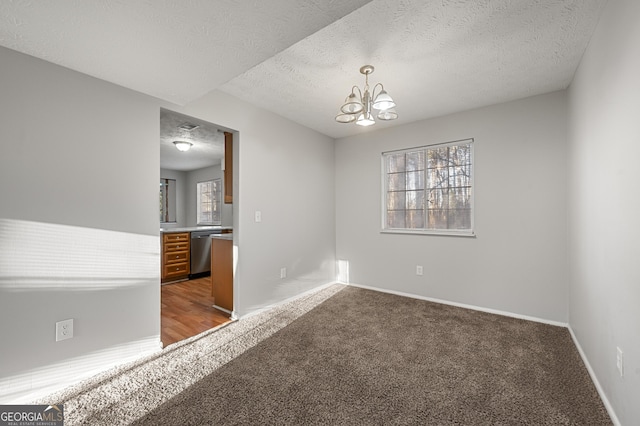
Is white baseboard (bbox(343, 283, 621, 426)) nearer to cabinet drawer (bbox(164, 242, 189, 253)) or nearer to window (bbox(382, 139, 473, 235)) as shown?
window (bbox(382, 139, 473, 235))

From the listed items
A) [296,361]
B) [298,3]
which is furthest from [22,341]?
[298,3]

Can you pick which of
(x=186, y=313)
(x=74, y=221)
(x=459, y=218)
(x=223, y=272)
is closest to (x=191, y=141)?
(x=223, y=272)

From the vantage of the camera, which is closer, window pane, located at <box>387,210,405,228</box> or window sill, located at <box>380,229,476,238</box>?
window sill, located at <box>380,229,476,238</box>

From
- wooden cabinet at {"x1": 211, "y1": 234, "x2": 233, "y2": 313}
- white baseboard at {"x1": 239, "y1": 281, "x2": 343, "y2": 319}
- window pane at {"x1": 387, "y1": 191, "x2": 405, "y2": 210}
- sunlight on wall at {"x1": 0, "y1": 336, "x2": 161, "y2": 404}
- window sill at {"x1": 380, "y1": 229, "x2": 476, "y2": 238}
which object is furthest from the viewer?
window pane at {"x1": 387, "y1": 191, "x2": 405, "y2": 210}

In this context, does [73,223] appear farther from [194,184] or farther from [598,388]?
[194,184]

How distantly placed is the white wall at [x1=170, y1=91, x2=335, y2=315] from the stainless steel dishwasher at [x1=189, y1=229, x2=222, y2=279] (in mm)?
2466

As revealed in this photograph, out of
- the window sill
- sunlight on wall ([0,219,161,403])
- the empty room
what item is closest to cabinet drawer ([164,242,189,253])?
the empty room

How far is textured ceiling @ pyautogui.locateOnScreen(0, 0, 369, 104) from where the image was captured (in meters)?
1.31

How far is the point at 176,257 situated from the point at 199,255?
42 cm

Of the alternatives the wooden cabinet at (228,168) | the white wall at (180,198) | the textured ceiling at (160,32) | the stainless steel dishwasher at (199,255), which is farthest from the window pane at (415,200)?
the white wall at (180,198)

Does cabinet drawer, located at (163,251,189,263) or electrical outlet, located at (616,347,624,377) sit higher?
cabinet drawer, located at (163,251,189,263)

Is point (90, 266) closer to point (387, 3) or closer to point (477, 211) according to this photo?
point (387, 3)

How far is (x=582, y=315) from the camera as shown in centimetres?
227

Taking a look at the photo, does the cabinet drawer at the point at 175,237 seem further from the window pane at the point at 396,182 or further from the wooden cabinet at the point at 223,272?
the window pane at the point at 396,182
